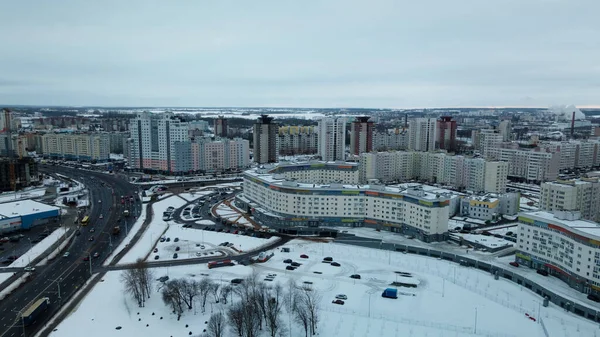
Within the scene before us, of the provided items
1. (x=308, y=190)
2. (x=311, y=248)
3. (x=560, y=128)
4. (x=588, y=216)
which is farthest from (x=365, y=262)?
(x=560, y=128)

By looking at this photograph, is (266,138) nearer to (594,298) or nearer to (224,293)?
(224,293)

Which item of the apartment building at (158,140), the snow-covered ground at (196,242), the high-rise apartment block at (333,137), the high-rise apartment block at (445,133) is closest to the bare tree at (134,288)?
the snow-covered ground at (196,242)

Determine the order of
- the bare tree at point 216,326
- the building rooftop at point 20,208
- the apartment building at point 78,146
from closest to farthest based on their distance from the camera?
the bare tree at point 216,326 → the building rooftop at point 20,208 → the apartment building at point 78,146

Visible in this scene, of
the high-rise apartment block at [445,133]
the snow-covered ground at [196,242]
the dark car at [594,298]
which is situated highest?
the high-rise apartment block at [445,133]

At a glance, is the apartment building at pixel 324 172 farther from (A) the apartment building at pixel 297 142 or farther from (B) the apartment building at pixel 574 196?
(A) the apartment building at pixel 297 142

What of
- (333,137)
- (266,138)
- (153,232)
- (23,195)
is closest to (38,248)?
(153,232)

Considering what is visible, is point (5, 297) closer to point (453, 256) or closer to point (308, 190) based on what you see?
point (308, 190)
